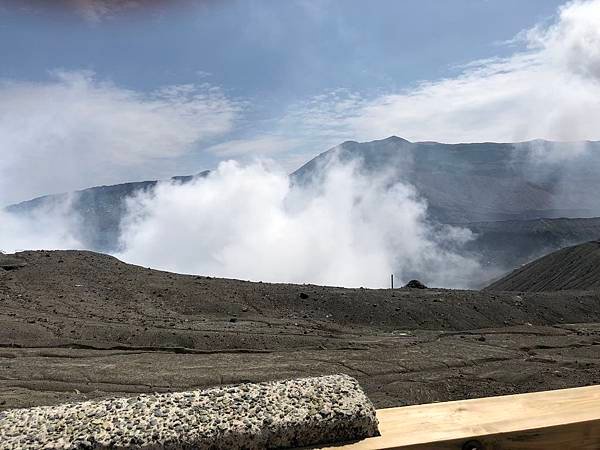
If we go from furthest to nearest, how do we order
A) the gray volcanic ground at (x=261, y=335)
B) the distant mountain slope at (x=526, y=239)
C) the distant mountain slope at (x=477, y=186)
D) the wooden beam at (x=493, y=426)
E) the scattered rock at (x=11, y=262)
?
the distant mountain slope at (x=477, y=186)
the distant mountain slope at (x=526, y=239)
the scattered rock at (x=11, y=262)
the gray volcanic ground at (x=261, y=335)
the wooden beam at (x=493, y=426)

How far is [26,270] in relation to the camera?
58.6 ft

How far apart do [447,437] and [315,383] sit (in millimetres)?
571

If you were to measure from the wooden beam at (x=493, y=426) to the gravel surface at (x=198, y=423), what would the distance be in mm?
96

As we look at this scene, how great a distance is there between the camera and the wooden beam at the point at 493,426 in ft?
5.19

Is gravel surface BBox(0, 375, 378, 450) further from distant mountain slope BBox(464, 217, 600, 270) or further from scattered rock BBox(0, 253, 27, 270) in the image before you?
distant mountain slope BBox(464, 217, 600, 270)

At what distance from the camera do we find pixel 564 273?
30.7m

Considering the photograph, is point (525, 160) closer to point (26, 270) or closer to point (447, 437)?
point (26, 270)

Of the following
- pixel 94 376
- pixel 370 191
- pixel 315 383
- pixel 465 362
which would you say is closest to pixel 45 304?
pixel 94 376

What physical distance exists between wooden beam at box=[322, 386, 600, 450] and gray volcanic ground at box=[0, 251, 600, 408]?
633cm

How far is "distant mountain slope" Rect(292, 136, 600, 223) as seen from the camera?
337 feet

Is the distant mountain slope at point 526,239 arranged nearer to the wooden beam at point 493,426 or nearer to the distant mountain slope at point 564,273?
the distant mountain slope at point 564,273

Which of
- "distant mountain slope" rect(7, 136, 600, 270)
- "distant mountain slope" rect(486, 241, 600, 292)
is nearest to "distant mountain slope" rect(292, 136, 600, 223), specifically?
"distant mountain slope" rect(7, 136, 600, 270)

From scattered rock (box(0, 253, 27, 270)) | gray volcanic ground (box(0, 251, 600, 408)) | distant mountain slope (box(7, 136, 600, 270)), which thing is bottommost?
gray volcanic ground (box(0, 251, 600, 408))

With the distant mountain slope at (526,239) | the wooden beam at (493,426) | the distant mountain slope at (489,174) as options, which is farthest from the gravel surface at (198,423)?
the distant mountain slope at (489,174)
